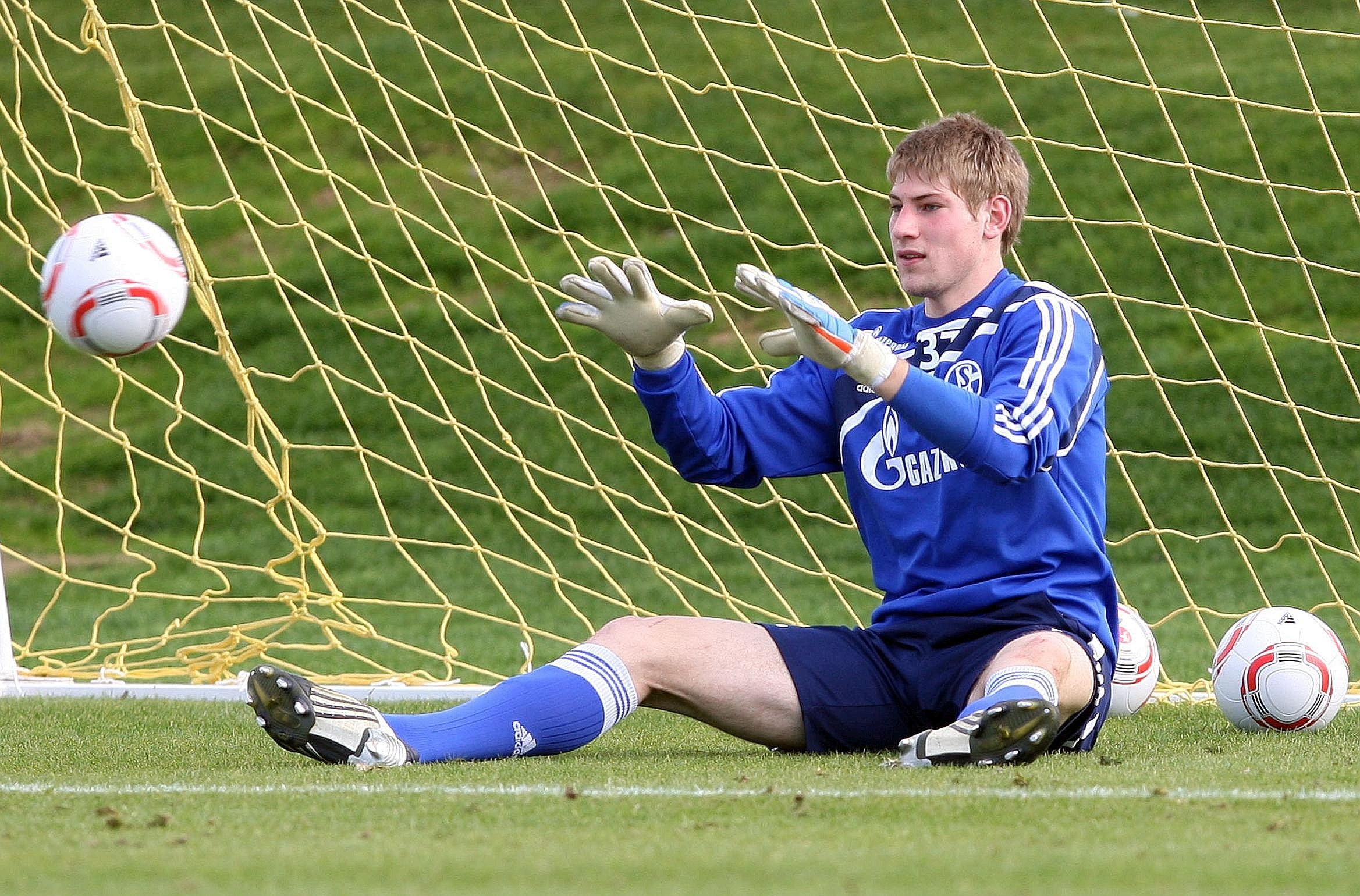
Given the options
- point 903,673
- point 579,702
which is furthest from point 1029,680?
point 579,702

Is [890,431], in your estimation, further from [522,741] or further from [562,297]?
[562,297]

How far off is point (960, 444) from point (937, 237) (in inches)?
23.3

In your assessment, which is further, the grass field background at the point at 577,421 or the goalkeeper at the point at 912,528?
the goalkeeper at the point at 912,528

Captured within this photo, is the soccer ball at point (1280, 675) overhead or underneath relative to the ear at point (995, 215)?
underneath

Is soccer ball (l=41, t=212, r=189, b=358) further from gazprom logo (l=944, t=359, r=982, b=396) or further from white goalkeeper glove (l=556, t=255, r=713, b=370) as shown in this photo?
gazprom logo (l=944, t=359, r=982, b=396)

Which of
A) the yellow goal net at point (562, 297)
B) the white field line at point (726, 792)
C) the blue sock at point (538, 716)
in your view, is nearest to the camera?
the white field line at point (726, 792)

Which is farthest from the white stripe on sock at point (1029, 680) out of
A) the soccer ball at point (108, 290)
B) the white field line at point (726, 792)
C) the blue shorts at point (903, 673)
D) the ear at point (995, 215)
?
the soccer ball at point (108, 290)

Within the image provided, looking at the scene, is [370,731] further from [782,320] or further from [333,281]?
[333,281]

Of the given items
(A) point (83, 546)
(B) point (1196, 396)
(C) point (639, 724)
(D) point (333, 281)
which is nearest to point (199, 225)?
(D) point (333, 281)

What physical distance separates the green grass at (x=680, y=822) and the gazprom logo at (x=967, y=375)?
2.58ft

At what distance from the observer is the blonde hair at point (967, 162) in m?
3.81

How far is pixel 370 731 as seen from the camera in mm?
3428

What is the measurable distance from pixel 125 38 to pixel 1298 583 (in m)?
11.6

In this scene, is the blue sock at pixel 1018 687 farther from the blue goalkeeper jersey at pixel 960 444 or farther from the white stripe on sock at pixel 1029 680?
the blue goalkeeper jersey at pixel 960 444
